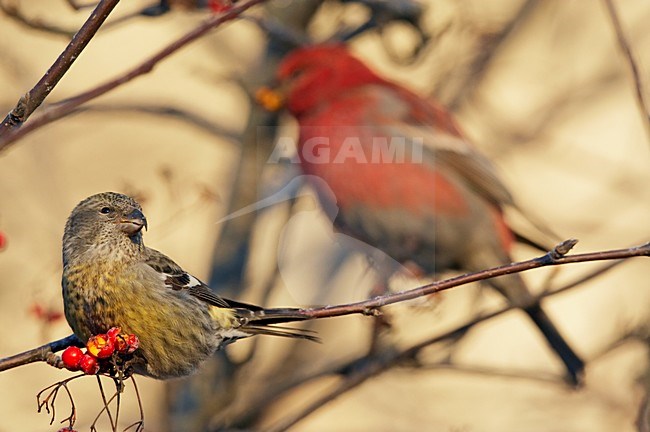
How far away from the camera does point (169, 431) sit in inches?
142

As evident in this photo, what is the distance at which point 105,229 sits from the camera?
7.70ft

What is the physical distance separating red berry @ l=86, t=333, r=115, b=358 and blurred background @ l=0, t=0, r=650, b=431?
142 cm

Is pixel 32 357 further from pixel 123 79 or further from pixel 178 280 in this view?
pixel 178 280

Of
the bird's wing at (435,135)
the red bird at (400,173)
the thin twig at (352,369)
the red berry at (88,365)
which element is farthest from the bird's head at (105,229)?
the bird's wing at (435,135)

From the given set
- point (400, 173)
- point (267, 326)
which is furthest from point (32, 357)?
point (400, 173)

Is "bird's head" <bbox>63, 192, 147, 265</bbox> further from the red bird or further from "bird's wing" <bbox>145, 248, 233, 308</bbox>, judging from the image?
the red bird

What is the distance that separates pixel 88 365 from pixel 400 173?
2154 mm

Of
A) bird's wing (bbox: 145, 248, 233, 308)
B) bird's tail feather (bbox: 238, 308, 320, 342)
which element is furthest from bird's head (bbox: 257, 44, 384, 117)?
bird's tail feather (bbox: 238, 308, 320, 342)

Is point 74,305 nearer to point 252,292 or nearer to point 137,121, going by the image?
point 252,292

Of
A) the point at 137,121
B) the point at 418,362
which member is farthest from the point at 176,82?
the point at 418,362

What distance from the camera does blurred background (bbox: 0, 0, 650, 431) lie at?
12.8 feet

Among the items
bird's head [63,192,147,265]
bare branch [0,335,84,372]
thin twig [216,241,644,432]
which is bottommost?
bare branch [0,335,84,372]

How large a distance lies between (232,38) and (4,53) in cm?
108

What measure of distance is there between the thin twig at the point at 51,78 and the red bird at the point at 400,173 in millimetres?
2220
